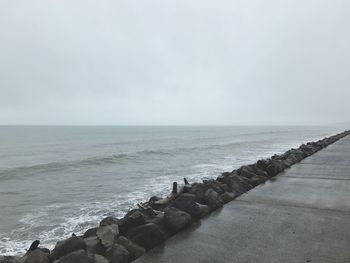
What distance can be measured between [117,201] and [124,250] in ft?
→ 25.2

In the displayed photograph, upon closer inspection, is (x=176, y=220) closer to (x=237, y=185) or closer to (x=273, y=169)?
(x=237, y=185)

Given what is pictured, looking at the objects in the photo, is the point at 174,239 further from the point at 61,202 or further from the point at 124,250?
the point at 61,202

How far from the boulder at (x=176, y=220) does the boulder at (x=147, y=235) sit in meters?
0.22

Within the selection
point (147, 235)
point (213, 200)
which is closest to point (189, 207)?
point (213, 200)

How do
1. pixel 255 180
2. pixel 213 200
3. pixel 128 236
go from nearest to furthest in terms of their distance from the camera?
pixel 128 236 < pixel 213 200 < pixel 255 180

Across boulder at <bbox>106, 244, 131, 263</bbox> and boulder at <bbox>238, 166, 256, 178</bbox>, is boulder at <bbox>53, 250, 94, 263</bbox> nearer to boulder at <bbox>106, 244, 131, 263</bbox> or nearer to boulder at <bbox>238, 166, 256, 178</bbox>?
boulder at <bbox>106, 244, 131, 263</bbox>

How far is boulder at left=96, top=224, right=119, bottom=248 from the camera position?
14.9 feet

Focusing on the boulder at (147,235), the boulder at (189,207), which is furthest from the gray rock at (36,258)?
the boulder at (189,207)

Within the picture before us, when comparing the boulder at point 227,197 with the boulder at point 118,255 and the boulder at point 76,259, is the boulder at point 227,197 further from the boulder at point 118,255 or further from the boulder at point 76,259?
the boulder at point 76,259

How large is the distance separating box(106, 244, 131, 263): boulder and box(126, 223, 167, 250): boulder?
32cm

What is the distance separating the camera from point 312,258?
12.3 ft

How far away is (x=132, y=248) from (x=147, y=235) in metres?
0.31

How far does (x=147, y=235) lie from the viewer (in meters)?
4.51

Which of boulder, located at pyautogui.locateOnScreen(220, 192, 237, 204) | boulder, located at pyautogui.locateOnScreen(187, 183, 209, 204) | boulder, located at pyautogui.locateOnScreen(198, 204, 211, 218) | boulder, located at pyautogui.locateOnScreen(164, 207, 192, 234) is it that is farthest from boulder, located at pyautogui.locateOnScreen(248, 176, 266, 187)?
boulder, located at pyautogui.locateOnScreen(164, 207, 192, 234)
